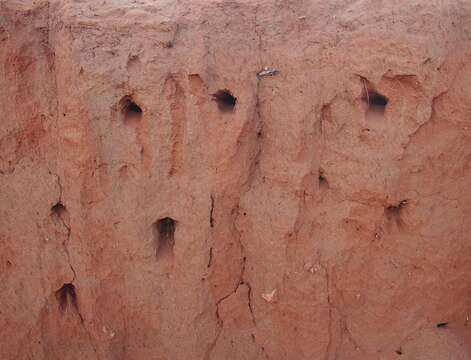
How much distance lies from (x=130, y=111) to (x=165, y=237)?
2.49 feet

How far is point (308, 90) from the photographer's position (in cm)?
312

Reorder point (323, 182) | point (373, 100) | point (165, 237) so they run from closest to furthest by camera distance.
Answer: point (373, 100)
point (323, 182)
point (165, 237)

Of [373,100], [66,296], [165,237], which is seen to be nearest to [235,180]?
[165,237]

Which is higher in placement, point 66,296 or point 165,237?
point 165,237

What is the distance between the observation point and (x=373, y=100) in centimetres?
319

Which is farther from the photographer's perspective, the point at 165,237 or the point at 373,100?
the point at 165,237

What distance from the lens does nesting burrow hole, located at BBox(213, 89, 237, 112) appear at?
317cm

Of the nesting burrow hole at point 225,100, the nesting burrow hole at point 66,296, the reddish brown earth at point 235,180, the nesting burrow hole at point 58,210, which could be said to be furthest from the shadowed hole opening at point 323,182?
the nesting burrow hole at point 66,296

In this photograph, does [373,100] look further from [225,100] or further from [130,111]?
[130,111]

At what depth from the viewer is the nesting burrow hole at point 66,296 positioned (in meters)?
3.52

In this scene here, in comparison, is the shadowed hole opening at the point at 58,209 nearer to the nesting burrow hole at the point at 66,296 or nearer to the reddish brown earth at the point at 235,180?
the reddish brown earth at the point at 235,180

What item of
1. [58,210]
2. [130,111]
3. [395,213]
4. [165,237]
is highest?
[130,111]

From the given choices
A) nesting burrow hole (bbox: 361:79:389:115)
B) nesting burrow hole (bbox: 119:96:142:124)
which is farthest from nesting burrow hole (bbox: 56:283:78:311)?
nesting burrow hole (bbox: 361:79:389:115)

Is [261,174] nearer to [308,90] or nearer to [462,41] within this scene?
[308,90]
